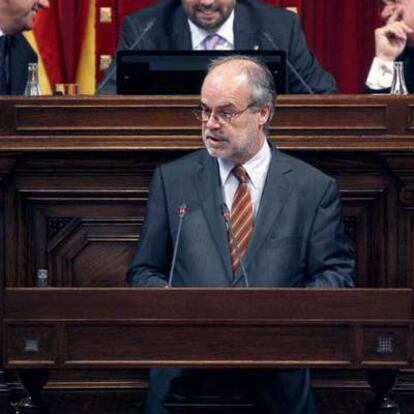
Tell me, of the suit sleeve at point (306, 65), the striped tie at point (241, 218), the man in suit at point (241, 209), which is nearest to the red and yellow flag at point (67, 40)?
the suit sleeve at point (306, 65)

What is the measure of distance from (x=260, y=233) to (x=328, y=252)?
180mm

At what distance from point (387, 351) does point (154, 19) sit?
2.30 meters

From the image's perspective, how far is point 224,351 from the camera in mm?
3020

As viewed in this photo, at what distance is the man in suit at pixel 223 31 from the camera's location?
502 cm

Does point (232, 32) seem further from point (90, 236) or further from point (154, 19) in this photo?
point (90, 236)

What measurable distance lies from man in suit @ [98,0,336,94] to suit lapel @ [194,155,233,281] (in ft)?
4.25

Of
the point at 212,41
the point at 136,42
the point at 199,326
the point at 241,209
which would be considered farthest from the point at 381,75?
A: the point at 199,326

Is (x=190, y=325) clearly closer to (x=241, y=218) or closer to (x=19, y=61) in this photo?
(x=241, y=218)

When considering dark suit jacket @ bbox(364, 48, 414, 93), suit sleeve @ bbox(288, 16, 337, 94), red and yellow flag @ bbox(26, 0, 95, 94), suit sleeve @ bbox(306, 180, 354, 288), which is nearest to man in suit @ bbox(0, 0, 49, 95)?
suit sleeve @ bbox(288, 16, 337, 94)

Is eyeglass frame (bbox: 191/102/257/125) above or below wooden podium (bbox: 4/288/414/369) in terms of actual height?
above

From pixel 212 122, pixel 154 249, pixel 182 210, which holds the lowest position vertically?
pixel 154 249

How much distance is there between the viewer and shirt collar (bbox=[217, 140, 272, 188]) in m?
3.72

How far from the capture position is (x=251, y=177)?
3730 mm

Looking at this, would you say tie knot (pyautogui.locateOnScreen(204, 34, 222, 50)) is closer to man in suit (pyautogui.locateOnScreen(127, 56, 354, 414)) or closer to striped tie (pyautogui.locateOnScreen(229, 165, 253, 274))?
man in suit (pyautogui.locateOnScreen(127, 56, 354, 414))
